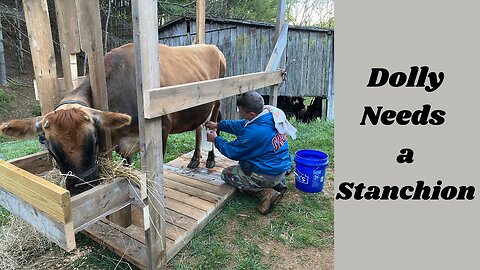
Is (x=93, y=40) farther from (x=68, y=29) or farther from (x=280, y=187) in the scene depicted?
(x=280, y=187)

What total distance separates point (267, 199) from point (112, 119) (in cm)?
187

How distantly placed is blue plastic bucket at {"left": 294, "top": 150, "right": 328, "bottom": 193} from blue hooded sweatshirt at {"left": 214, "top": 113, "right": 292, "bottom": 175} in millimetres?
277

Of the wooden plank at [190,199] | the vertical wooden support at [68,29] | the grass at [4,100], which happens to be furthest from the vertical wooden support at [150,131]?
the grass at [4,100]

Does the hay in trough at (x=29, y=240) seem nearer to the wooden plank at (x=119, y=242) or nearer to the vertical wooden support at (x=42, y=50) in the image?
the wooden plank at (x=119, y=242)

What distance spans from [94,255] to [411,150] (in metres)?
2.71

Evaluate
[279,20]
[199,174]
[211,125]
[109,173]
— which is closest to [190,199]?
[199,174]

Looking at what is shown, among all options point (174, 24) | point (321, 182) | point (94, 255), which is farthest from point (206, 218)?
point (174, 24)

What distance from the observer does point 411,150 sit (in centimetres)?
251

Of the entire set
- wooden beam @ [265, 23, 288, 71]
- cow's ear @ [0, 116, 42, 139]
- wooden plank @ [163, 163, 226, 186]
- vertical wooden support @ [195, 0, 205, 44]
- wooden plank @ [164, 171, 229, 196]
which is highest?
vertical wooden support @ [195, 0, 205, 44]

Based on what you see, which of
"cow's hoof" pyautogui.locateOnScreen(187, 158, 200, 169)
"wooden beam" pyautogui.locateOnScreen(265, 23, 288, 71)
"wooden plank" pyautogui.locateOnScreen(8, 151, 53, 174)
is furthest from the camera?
"cow's hoof" pyautogui.locateOnScreen(187, 158, 200, 169)

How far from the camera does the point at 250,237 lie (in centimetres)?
294

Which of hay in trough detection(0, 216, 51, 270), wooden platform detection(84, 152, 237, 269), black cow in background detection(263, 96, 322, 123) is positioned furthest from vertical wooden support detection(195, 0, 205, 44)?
black cow in background detection(263, 96, 322, 123)

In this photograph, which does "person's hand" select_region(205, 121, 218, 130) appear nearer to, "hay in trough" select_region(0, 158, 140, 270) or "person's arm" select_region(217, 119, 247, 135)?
"person's arm" select_region(217, 119, 247, 135)

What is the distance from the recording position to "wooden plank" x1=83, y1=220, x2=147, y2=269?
2379 millimetres
